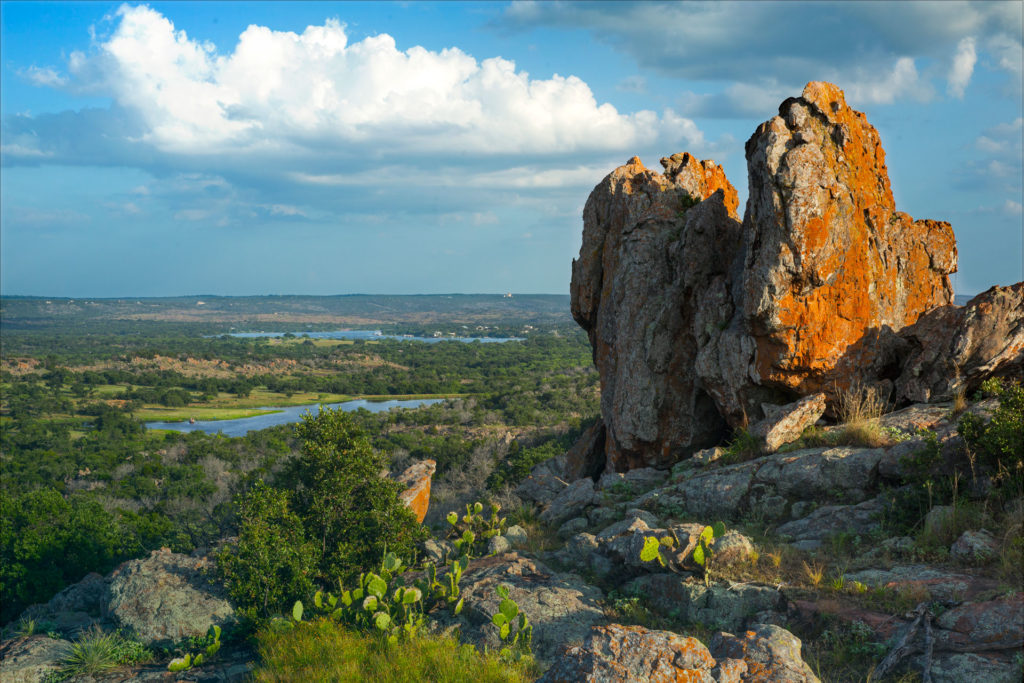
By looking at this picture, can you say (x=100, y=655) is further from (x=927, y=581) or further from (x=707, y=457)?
(x=927, y=581)

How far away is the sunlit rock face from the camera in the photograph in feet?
45.6

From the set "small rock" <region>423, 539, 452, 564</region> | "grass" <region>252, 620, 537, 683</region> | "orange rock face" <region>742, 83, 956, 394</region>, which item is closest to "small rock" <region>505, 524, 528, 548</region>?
"small rock" <region>423, 539, 452, 564</region>

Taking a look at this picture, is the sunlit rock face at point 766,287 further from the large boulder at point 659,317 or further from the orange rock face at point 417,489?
the orange rock face at point 417,489

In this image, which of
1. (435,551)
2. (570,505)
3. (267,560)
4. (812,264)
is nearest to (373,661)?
(267,560)

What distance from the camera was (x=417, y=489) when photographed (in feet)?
66.0

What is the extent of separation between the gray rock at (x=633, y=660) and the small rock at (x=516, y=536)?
7.46 m

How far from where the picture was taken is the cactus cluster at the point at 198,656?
36.9 ft

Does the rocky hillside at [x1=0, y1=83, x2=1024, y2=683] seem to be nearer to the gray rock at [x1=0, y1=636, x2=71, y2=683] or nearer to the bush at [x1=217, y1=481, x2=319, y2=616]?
the gray rock at [x1=0, y1=636, x2=71, y2=683]

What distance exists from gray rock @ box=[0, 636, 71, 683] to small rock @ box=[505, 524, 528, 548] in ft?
27.3

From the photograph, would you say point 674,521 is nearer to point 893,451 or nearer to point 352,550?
point 893,451

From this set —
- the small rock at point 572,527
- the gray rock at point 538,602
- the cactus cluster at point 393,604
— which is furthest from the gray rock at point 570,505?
the cactus cluster at point 393,604

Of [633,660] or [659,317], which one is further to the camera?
[659,317]

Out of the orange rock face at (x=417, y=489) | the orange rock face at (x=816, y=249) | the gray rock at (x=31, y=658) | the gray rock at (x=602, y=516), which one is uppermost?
Answer: the orange rock face at (x=816, y=249)

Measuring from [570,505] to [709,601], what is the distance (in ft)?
20.4
